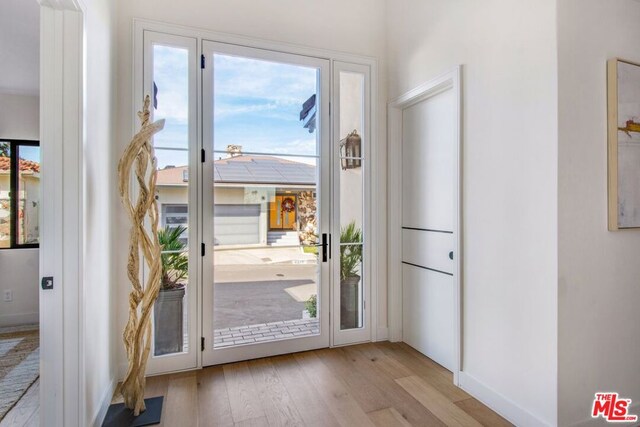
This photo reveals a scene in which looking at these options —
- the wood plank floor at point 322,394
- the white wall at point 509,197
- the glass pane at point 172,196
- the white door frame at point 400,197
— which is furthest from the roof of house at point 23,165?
the white wall at point 509,197

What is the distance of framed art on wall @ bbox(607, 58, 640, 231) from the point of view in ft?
6.56

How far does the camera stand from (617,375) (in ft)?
6.74

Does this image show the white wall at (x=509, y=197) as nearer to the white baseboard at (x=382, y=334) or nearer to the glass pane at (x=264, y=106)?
the white baseboard at (x=382, y=334)

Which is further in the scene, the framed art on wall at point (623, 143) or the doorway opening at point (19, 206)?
the doorway opening at point (19, 206)

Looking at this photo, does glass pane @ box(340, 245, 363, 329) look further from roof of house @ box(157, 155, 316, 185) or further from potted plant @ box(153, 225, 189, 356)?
potted plant @ box(153, 225, 189, 356)

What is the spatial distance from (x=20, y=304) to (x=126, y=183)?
10.1ft

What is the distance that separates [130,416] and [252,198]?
170 cm

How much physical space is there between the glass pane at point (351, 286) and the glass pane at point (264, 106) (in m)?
0.98

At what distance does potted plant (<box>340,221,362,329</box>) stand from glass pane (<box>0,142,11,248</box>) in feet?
12.2

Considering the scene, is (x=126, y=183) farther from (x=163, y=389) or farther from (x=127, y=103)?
(x=163, y=389)

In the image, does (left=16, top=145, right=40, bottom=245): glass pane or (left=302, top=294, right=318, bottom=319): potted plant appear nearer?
(left=302, top=294, right=318, bottom=319): potted plant

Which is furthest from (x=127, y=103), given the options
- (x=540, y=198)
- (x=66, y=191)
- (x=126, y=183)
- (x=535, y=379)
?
(x=535, y=379)

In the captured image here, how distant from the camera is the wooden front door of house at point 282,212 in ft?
10.0

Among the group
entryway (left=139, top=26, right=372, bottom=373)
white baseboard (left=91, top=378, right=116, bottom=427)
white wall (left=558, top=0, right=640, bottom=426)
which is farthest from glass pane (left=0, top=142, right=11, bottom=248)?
white wall (left=558, top=0, right=640, bottom=426)
